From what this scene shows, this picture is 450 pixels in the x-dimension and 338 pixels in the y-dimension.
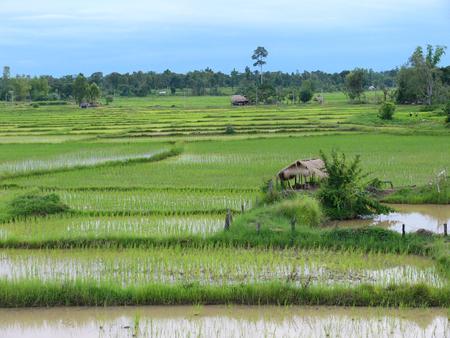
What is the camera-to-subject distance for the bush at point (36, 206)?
433 inches

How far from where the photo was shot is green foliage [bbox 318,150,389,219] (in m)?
10.6

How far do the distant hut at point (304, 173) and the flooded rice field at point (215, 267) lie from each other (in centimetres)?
410

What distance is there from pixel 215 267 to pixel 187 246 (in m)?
1.24

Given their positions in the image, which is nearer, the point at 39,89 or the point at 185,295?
the point at 185,295

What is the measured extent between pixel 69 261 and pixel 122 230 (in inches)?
59.6

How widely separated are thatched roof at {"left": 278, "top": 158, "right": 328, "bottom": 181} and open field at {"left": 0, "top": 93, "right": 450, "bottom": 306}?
0.76 meters

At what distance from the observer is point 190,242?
9.03m

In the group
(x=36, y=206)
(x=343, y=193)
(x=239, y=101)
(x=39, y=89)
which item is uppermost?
(x=39, y=89)

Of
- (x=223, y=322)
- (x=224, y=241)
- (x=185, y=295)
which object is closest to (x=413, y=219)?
(x=224, y=241)

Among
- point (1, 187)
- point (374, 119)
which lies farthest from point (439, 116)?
point (1, 187)

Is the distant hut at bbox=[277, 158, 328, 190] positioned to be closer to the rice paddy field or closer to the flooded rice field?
the rice paddy field

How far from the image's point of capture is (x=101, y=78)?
3519 inches

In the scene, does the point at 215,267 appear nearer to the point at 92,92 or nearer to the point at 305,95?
the point at 305,95

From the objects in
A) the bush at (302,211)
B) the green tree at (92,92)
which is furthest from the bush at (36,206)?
the green tree at (92,92)
